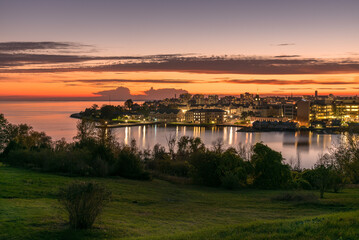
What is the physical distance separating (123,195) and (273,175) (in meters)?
8.67

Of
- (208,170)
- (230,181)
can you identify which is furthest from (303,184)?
(208,170)

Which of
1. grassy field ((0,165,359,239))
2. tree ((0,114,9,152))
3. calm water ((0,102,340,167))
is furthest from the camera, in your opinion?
calm water ((0,102,340,167))

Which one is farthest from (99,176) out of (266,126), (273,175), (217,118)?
(217,118)

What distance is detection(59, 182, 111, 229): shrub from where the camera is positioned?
6059 mm

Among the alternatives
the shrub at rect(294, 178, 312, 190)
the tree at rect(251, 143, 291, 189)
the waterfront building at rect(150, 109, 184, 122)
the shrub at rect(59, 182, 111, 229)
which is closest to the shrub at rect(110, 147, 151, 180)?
the tree at rect(251, 143, 291, 189)

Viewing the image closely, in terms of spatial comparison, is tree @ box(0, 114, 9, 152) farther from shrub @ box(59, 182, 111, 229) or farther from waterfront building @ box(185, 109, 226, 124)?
waterfront building @ box(185, 109, 226, 124)

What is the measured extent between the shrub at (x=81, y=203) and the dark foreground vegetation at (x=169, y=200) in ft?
0.06

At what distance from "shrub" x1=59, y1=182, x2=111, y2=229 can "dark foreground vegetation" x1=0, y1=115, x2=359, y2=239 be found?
0.06 ft

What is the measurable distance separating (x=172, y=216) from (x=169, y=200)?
2.86 metres

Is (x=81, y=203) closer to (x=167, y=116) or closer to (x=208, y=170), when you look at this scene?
(x=208, y=170)

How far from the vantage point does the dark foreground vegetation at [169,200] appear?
572cm

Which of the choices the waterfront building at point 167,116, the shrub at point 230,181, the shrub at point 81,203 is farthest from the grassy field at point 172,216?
the waterfront building at point 167,116

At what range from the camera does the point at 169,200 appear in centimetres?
1125

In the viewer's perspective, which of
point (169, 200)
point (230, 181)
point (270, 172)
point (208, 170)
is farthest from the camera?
point (208, 170)
